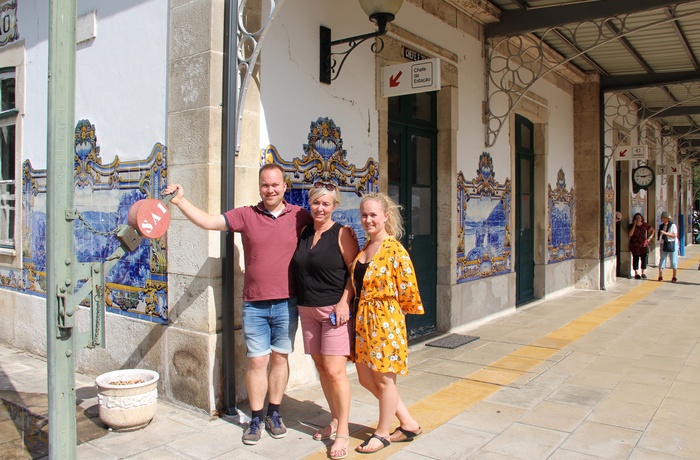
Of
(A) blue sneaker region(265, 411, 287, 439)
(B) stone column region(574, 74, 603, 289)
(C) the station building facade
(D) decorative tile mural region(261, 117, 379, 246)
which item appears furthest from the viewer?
(B) stone column region(574, 74, 603, 289)

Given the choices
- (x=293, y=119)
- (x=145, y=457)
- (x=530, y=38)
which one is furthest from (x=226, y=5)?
(x=530, y=38)

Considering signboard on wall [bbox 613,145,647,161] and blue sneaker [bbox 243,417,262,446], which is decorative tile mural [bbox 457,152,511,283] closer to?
blue sneaker [bbox 243,417,262,446]

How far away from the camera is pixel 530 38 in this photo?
28.1ft

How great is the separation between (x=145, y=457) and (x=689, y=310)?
8.36m

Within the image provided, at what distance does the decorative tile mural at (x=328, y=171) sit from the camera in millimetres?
4898

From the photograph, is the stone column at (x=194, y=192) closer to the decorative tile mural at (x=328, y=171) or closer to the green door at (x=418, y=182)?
the decorative tile mural at (x=328, y=171)

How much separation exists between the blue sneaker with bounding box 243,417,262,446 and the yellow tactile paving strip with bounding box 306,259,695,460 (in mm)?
402

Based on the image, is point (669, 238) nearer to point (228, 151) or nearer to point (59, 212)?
point (228, 151)

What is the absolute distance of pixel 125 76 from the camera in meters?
5.04

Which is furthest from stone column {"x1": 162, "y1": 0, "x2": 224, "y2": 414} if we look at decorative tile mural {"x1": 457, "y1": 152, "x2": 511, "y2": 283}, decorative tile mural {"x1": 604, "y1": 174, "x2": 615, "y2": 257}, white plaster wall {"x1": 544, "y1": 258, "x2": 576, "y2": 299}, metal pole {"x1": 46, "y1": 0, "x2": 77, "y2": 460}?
decorative tile mural {"x1": 604, "y1": 174, "x2": 615, "y2": 257}

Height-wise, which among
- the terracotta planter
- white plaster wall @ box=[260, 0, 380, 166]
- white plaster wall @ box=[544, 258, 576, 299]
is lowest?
the terracotta planter

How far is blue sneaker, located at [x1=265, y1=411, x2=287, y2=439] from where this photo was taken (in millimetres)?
3955

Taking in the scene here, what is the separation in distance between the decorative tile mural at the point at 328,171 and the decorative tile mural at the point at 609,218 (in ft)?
26.4

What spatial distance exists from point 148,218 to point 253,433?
1.63m
